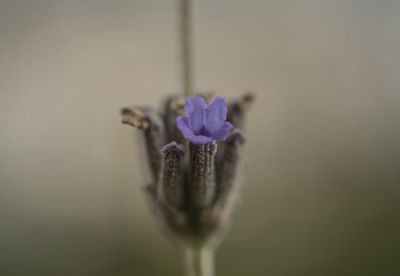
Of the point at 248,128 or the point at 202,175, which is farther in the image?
the point at 248,128

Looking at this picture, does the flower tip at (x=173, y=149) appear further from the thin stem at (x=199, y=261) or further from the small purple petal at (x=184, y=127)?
the thin stem at (x=199, y=261)

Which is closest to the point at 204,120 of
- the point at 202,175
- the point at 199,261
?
the point at 202,175

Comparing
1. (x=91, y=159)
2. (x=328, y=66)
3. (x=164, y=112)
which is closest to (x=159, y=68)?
(x=91, y=159)

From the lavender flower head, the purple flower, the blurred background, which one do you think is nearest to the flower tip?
the lavender flower head

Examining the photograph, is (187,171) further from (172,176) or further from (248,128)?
(248,128)

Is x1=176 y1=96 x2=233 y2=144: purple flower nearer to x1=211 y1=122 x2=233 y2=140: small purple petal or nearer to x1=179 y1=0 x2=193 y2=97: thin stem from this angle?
x1=211 y1=122 x2=233 y2=140: small purple petal

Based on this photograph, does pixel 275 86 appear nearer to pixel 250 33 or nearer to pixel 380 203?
pixel 250 33
